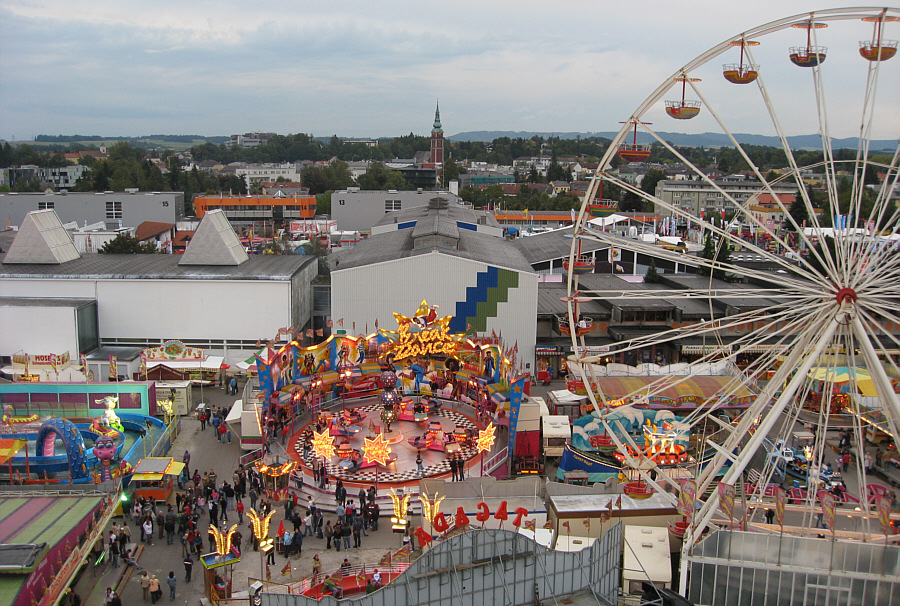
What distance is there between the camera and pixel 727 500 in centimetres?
1616

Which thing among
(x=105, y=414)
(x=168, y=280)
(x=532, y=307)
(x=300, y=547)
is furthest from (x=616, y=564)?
(x=168, y=280)

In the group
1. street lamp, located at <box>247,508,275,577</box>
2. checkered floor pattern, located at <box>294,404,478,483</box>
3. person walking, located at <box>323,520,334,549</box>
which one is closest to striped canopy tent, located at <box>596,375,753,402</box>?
checkered floor pattern, located at <box>294,404,478,483</box>

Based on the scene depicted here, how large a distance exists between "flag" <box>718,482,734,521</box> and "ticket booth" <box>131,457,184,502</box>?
1534 centimetres

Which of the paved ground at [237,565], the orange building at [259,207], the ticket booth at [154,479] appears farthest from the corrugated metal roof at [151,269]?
the orange building at [259,207]

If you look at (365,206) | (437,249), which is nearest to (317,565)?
(437,249)

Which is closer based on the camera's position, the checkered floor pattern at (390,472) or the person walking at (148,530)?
the person walking at (148,530)

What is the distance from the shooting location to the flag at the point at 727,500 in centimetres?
1551

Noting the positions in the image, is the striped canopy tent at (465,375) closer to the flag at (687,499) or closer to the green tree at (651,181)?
the flag at (687,499)

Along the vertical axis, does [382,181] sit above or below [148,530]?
above

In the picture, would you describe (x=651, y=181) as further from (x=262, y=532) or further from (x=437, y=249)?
(x=262, y=532)

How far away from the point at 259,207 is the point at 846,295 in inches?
3045

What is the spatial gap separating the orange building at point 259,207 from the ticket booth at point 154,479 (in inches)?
2481

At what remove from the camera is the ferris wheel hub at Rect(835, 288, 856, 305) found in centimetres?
1414

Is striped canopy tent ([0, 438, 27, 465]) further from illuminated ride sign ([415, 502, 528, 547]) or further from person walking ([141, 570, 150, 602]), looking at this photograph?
illuminated ride sign ([415, 502, 528, 547])
